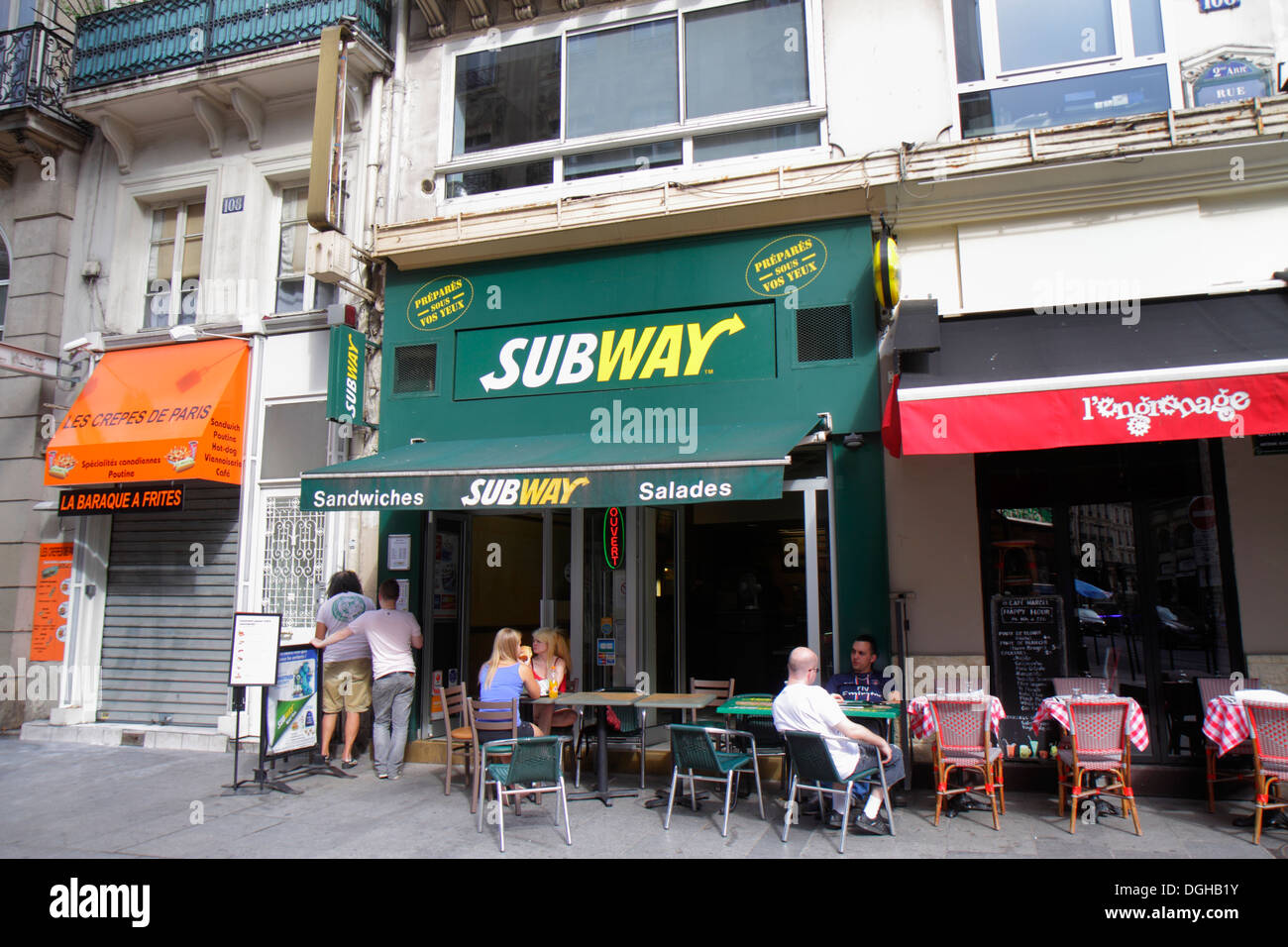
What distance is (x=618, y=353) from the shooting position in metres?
8.68

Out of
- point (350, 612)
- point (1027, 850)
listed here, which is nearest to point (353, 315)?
point (350, 612)

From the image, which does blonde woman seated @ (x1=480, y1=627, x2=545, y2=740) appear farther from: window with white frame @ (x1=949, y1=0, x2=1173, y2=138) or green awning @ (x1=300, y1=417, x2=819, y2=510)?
window with white frame @ (x1=949, y1=0, x2=1173, y2=138)

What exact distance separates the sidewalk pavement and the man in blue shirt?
864mm

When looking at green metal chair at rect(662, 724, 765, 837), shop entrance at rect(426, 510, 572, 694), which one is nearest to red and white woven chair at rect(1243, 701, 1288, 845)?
green metal chair at rect(662, 724, 765, 837)

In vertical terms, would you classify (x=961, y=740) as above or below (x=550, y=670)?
below

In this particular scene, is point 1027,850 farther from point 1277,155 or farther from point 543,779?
point 1277,155

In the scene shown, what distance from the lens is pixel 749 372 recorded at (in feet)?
27.2

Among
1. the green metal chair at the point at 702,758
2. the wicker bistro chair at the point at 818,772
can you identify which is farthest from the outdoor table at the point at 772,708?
the wicker bistro chair at the point at 818,772

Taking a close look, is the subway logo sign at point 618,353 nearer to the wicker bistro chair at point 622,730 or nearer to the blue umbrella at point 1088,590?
the wicker bistro chair at point 622,730

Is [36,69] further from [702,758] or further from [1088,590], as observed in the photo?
[1088,590]

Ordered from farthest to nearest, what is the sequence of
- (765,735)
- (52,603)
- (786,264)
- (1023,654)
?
(52,603) → (786,264) → (1023,654) → (765,735)

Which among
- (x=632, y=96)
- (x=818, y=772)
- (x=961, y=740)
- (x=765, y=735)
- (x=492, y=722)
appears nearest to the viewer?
(x=818, y=772)

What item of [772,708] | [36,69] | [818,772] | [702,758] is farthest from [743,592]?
[36,69]

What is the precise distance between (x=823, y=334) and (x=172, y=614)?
819 centimetres
